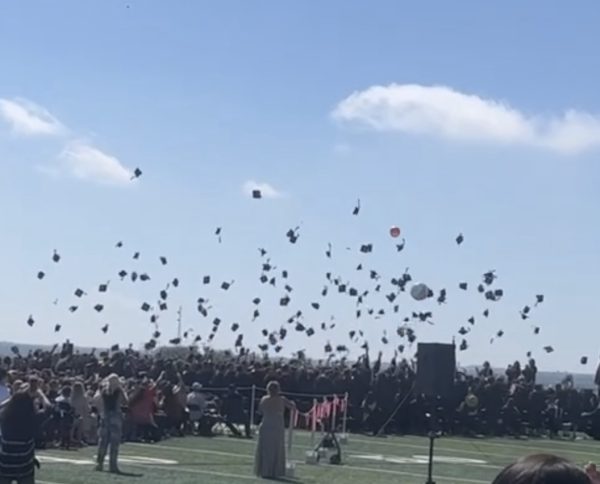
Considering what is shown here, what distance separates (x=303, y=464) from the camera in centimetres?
2495

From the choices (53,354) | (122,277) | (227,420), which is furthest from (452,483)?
(122,277)

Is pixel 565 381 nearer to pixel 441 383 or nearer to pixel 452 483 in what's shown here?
pixel 452 483

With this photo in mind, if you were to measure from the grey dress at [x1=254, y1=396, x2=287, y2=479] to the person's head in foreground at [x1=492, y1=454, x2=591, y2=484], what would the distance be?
19.2 m

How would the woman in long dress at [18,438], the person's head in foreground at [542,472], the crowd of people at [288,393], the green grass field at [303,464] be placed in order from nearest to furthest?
1. the person's head in foreground at [542,472]
2. the woman in long dress at [18,438]
3. the green grass field at [303,464]
4. the crowd of people at [288,393]

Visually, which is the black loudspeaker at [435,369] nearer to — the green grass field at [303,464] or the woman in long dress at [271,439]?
the green grass field at [303,464]

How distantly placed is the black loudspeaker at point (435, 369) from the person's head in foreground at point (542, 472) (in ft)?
54.9

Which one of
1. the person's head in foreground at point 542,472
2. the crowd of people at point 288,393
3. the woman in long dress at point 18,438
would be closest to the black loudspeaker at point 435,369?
the woman in long dress at point 18,438

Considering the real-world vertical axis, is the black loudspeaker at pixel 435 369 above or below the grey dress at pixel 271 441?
above

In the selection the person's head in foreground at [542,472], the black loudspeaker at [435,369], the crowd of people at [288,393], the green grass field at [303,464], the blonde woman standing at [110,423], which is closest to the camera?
the person's head in foreground at [542,472]

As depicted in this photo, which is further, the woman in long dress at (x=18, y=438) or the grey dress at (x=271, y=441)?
the grey dress at (x=271, y=441)

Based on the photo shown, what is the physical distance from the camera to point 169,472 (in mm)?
22109

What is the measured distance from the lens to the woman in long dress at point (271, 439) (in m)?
21.8

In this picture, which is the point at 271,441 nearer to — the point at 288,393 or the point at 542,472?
the point at 288,393

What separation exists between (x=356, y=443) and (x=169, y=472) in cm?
970
